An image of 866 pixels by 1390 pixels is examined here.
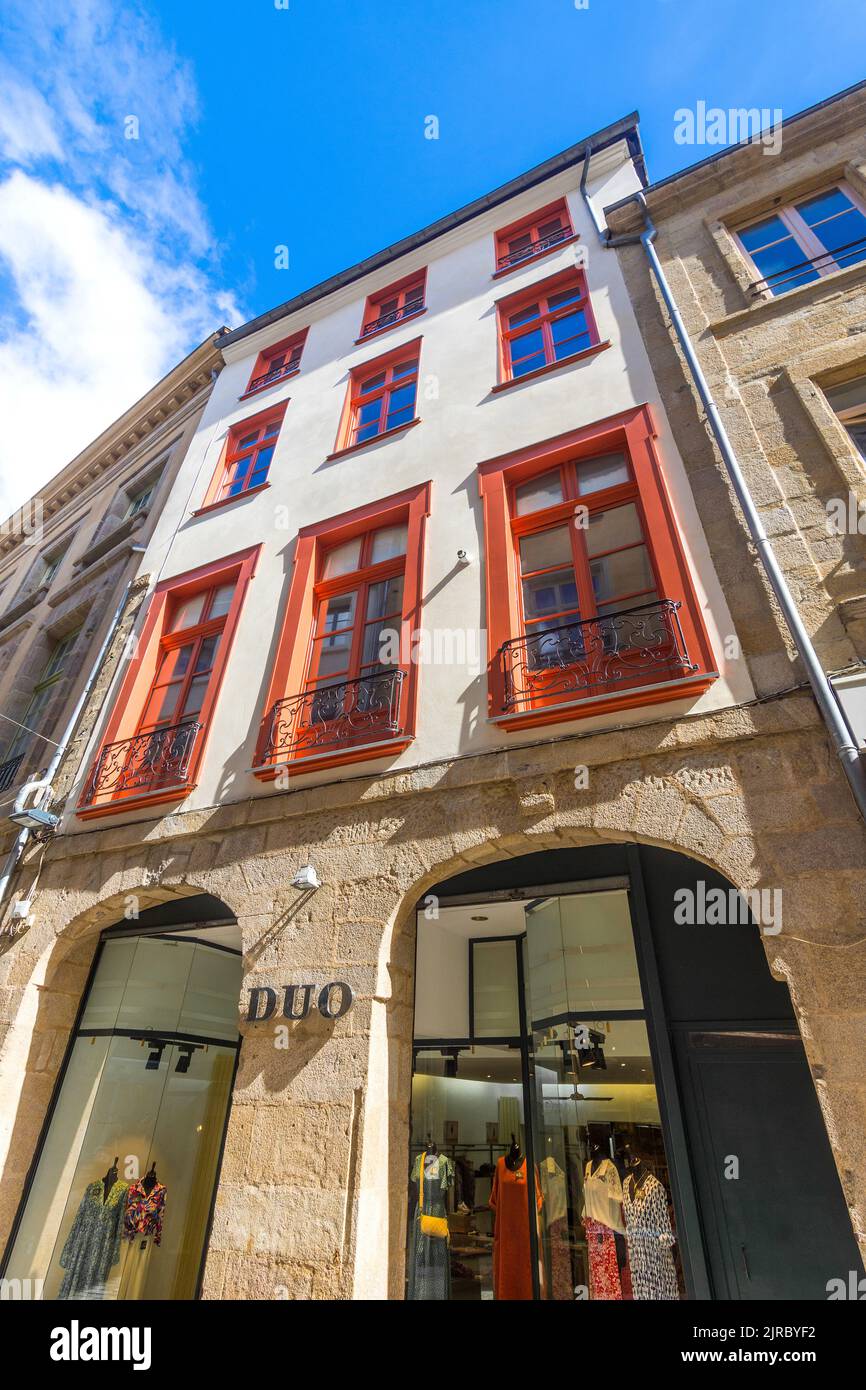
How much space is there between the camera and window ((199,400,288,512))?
935 centimetres

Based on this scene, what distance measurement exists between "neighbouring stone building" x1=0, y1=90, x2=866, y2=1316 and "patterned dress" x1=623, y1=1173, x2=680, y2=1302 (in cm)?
2

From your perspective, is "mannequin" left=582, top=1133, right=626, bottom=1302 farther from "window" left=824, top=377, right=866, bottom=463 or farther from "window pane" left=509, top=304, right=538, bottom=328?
"window pane" left=509, top=304, right=538, bottom=328

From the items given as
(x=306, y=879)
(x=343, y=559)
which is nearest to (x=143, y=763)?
(x=306, y=879)

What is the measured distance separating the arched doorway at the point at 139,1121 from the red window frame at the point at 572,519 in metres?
4.09

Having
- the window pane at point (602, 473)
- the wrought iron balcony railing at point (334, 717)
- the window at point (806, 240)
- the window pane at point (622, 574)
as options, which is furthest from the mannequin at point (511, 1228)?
the window at point (806, 240)

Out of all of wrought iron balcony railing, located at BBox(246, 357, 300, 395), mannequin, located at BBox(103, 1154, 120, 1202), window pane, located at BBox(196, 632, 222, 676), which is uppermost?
wrought iron balcony railing, located at BBox(246, 357, 300, 395)

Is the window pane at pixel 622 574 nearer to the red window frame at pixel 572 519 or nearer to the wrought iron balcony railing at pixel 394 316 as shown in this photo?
the red window frame at pixel 572 519

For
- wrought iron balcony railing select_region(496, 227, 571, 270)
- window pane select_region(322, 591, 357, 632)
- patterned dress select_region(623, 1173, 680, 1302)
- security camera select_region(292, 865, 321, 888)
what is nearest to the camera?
patterned dress select_region(623, 1173, 680, 1302)

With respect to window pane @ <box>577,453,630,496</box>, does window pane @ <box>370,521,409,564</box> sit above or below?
above

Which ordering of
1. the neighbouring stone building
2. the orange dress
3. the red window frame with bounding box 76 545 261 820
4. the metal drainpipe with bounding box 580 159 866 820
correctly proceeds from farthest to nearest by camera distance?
the red window frame with bounding box 76 545 261 820
the orange dress
the neighbouring stone building
the metal drainpipe with bounding box 580 159 866 820

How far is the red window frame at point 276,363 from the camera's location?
1044 centimetres

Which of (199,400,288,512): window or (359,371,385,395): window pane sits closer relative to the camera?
(359,371,385,395): window pane

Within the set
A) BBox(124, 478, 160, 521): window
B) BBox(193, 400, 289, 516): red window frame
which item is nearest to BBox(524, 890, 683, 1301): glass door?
BBox(193, 400, 289, 516): red window frame
